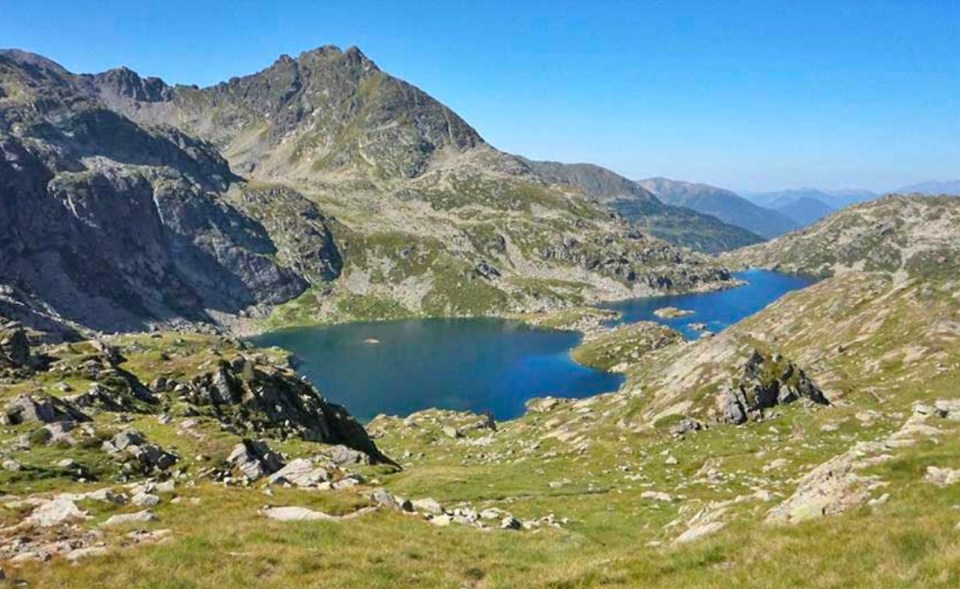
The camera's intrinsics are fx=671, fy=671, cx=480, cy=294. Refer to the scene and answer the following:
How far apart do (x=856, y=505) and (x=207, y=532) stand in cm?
2287

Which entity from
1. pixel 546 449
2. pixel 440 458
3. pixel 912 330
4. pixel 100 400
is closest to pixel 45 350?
pixel 100 400

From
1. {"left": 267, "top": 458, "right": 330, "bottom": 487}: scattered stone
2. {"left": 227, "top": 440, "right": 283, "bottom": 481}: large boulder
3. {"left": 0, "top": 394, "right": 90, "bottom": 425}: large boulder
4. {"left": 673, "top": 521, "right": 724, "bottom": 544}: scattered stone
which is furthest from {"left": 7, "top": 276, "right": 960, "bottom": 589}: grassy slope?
{"left": 0, "top": 394, "right": 90, "bottom": 425}: large boulder

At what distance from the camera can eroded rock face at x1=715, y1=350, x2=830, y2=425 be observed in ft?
267

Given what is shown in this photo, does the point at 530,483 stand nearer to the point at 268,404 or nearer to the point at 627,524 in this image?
the point at 627,524

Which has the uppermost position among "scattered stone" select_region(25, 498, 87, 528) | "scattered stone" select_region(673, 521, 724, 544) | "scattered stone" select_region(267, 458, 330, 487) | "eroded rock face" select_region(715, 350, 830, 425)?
"scattered stone" select_region(25, 498, 87, 528)

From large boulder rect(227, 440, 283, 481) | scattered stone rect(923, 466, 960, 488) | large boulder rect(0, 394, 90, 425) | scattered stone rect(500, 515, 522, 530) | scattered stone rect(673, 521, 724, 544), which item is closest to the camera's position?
scattered stone rect(923, 466, 960, 488)

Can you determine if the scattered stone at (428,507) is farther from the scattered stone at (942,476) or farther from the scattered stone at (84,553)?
the scattered stone at (942,476)

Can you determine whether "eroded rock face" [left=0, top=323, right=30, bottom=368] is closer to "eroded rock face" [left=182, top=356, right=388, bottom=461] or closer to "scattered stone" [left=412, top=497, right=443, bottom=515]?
"eroded rock face" [left=182, top=356, right=388, bottom=461]

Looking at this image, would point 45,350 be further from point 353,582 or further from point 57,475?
point 353,582

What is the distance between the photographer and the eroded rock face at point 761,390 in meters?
81.3

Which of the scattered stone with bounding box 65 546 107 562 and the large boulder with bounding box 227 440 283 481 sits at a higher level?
the scattered stone with bounding box 65 546 107 562

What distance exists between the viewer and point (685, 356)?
4156 inches

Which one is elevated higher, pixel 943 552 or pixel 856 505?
pixel 943 552

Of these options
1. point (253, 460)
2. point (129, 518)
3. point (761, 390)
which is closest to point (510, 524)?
point (129, 518)
